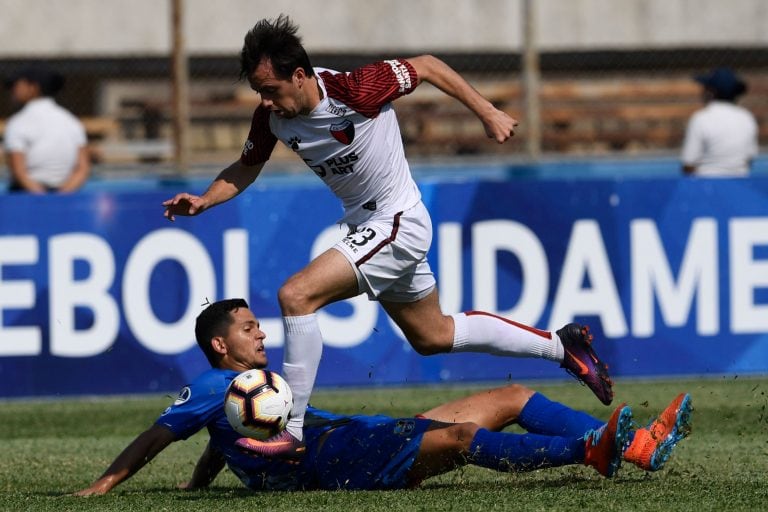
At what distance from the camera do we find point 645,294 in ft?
34.5

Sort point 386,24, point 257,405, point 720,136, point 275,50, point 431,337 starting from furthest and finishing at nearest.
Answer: point 386,24, point 720,136, point 431,337, point 275,50, point 257,405

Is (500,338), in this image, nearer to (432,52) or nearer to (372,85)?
(372,85)

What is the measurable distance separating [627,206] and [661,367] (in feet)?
3.85

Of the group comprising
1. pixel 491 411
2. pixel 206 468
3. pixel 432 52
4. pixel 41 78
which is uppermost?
pixel 432 52

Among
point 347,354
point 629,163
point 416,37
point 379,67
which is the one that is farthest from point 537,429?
point 416,37

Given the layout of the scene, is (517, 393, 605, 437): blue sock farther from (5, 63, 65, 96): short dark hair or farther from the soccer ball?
(5, 63, 65, 96): short dark hair

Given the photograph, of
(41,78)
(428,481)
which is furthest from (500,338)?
(41,78)

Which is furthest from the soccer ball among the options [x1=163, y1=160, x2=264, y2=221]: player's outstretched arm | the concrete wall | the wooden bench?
the concrete wall

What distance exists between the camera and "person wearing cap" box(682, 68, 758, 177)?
1166 centimetres

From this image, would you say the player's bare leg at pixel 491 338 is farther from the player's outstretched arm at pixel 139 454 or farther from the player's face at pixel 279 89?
the player's outstretched arm at pixel 139 454

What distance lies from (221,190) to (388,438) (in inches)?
59.8

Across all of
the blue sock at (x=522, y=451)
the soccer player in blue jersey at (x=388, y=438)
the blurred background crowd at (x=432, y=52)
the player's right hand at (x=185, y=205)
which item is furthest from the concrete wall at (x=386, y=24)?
the blue sock at (x=522, y=451)

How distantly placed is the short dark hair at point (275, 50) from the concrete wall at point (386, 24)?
1216cm

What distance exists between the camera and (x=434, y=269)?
10398 millimetres
